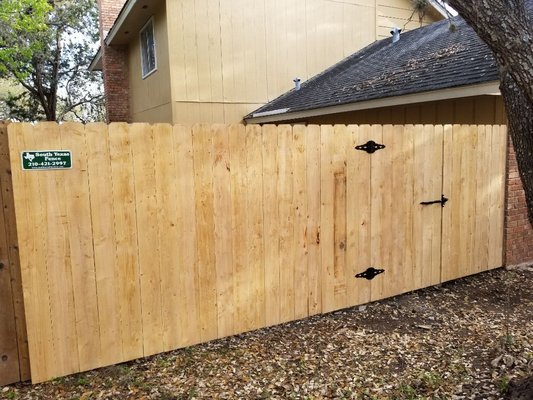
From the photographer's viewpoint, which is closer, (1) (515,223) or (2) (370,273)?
(2) (370,273)

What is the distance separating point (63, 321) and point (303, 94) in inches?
336

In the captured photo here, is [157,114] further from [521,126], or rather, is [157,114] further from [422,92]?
[521,126]

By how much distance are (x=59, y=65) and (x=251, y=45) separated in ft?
63.6

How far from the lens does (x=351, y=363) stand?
3.46m

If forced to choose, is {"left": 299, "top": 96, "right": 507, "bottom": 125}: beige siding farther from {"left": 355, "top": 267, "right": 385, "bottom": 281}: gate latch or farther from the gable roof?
{"left": 355, "top": 267, "right": 385, "bottom": 281}: gate latch

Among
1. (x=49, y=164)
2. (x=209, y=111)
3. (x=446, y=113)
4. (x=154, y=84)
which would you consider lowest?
(x=49, y=164)

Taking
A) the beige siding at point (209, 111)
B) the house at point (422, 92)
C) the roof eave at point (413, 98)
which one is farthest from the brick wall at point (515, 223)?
the beige siding at point (209, 111)

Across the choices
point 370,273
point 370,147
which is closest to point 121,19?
point 370,147

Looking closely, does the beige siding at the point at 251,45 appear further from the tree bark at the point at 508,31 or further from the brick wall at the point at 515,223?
the tree bark at the point at 508,31

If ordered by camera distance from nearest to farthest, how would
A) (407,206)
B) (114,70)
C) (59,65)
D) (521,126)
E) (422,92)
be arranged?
(521,126), (407,206), (422,92), (114,70), (59,65)

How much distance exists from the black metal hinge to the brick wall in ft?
7.19

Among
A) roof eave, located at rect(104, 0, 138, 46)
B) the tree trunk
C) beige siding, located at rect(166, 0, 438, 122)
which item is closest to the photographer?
the tree trunk

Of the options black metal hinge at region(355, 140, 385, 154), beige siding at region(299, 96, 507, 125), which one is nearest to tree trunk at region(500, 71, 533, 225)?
black metal hinge at region(355, 140, 385, 154)

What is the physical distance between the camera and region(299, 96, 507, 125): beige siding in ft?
20.6
